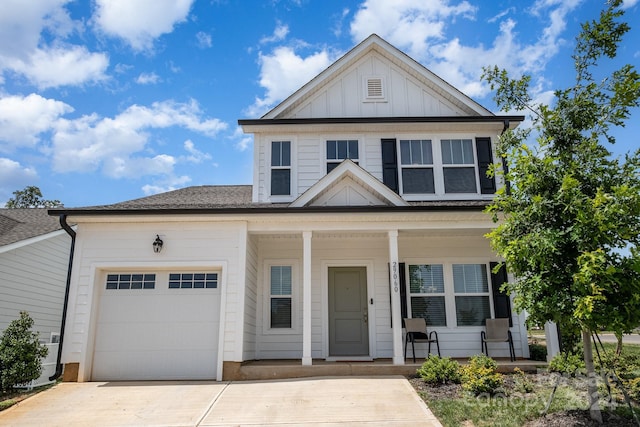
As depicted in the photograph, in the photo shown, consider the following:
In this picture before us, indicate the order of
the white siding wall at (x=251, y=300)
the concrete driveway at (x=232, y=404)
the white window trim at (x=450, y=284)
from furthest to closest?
the white window trim at (x=450, y=284)
the white siding wall at (x=251, y=300)
the concrete driveway at (x=232, y=404)

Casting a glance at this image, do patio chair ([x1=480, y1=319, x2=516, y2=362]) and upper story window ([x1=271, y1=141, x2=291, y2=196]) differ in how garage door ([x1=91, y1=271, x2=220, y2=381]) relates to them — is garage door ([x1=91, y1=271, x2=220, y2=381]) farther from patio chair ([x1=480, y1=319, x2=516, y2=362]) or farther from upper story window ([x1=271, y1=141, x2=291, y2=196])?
patio chair ([x1=480, y1=319, x2=516, y2=362])

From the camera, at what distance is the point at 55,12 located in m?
9.48

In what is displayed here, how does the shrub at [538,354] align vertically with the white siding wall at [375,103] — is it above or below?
below

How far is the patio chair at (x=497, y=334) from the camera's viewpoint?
8945 mm

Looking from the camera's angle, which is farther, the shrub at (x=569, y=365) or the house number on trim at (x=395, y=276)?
the house number on trim at (x=395, y=276)

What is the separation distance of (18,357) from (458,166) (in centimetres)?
954

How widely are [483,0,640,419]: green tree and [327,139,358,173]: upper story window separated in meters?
4.80

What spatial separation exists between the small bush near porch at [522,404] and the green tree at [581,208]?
0.44 m

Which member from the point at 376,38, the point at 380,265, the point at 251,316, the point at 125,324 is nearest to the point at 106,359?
the point at 125,324

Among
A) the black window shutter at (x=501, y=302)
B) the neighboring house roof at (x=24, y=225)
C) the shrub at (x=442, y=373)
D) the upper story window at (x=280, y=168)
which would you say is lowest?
the shrub at (x=442, y=373)

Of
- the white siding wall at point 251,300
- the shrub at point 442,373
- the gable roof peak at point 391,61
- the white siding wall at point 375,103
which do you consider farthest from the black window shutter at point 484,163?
the white siding wall at point 251,300

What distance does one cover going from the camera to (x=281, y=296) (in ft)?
32.0

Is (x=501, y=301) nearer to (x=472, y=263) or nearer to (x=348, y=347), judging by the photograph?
(x=472, y=263)

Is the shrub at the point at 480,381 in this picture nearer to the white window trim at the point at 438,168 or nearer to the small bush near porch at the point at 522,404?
the small bush near porch at the point at 522,404
